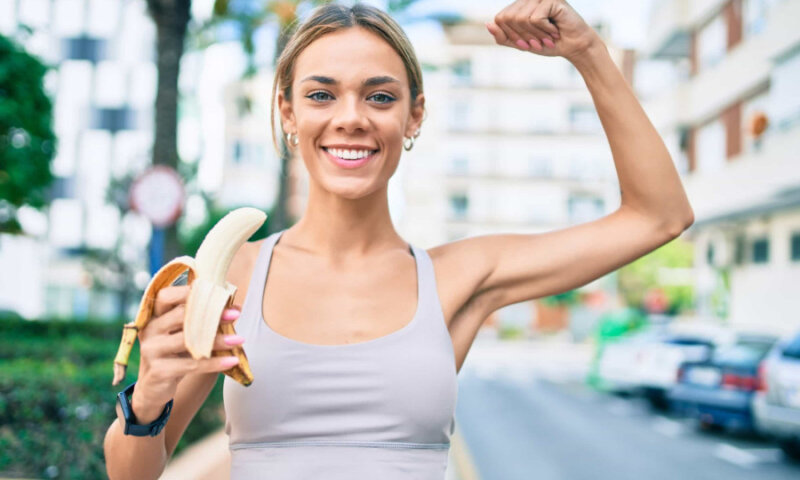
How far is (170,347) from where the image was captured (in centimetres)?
127

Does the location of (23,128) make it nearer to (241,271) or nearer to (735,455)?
(735,455)

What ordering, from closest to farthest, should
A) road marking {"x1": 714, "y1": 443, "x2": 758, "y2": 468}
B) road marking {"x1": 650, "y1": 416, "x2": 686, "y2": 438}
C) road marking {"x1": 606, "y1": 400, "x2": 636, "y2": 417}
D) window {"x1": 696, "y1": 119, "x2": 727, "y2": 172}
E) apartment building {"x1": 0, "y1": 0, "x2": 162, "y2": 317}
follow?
road marking {"x1": 714, "y1": 443, "x2": 758, "y2": 468}
road marking {"x1": 650, "y1": 416, "x2": 686, "y2": 438}
road marking {"x1": 606, "y1": 400, "x2": 636, "y2": 417}
window {"x1": 696, "y1": 119, "x2": 727, "y2": 172}
apartment building {"x1": 0, "y1": 0, "x2": 162, "y2": 317}

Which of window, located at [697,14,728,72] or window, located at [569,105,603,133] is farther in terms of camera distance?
window, located at [569,105,603,133]

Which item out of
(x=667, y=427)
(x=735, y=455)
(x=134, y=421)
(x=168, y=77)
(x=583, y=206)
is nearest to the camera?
(x=134, y=421)

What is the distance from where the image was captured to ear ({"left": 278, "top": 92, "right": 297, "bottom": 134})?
5.75 feet

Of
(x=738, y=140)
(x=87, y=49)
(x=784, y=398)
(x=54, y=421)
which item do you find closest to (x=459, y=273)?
(x=54, y=421)

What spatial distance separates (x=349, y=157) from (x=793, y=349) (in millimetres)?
8419

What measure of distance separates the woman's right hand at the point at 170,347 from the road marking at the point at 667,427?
11.1 metres

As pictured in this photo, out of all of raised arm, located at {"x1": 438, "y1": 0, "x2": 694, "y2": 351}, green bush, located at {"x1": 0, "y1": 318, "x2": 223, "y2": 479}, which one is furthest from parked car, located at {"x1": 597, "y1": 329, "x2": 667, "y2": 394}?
raised arm, located at {"x1": 438, "y1": 0, "x2": 694, "y2": 351}

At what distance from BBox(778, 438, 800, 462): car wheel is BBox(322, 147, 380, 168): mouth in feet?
28.9

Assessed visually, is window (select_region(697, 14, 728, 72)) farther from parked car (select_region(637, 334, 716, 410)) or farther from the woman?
the woman

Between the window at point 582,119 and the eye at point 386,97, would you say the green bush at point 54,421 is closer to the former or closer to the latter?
the eye at point 386,97

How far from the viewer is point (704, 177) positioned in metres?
20.5

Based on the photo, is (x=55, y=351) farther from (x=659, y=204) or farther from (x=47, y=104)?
(x=659, y=204)
